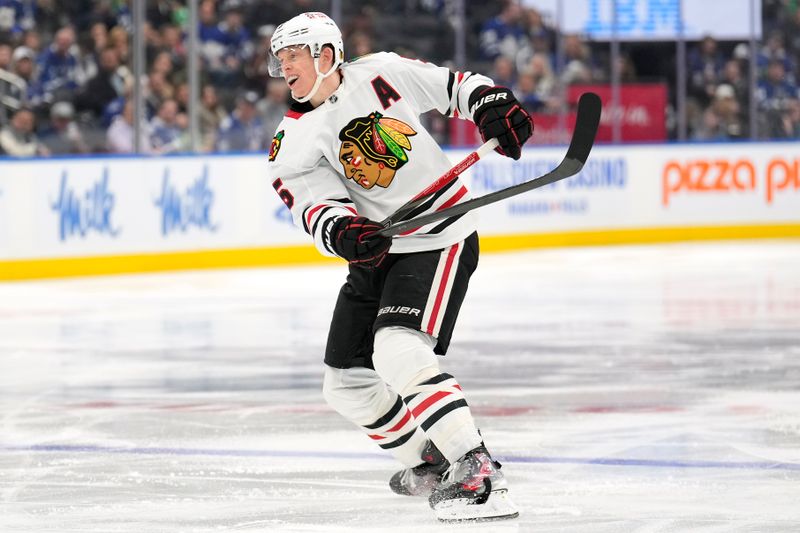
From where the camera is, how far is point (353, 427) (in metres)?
4.54

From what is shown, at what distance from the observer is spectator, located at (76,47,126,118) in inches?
384

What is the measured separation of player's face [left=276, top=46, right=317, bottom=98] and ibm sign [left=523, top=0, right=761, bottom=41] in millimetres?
8944

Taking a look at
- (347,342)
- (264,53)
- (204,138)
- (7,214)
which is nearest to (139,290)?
(7,214)

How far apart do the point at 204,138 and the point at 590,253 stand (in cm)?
281

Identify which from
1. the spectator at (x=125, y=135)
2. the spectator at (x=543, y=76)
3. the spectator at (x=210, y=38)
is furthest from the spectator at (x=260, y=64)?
the spectator at (x=543, y=76)

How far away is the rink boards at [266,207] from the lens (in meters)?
9.34

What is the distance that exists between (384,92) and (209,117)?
711 centimetres

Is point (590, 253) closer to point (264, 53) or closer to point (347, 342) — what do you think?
point (264, 53)

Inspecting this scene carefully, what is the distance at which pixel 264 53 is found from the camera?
35.7 ft

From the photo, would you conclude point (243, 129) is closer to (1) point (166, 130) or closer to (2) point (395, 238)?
(1) point (166, 130)

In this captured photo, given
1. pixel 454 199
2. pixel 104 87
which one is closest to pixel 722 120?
pixel 104 87

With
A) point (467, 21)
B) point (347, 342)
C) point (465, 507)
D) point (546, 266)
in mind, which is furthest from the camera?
point (467, 21)

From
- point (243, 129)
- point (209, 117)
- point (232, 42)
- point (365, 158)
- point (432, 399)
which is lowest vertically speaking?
point (243, 129)

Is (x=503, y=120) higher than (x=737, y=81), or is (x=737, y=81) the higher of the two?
(x=503, y=120)
